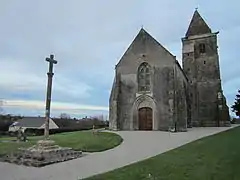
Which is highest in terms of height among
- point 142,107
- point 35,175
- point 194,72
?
point 194,72

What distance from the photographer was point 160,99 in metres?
24.7

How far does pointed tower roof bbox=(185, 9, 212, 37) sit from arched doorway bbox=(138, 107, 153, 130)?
60.4ft

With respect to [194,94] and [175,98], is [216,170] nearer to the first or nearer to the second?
[175,98]

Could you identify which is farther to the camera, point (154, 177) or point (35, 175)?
point (35, 175)

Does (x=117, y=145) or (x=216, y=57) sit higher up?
(x=216, y=57)

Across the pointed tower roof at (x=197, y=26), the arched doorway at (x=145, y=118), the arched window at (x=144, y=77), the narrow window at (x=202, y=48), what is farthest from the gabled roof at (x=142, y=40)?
the pointed tower roof at (x=197, y=26)

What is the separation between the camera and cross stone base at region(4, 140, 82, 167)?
32.8 ft

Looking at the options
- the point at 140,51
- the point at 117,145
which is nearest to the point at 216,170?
the point at 117,145

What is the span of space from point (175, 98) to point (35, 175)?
17723 millimetres

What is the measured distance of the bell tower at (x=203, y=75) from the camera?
3372 cm

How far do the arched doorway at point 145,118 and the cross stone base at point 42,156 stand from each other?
14.4m

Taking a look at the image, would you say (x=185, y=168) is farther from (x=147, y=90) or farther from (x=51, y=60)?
(x=147, y=90)

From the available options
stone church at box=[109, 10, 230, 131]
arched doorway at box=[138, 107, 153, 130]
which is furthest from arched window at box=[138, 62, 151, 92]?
arched doorway at box=[138, 107, 153, 130]

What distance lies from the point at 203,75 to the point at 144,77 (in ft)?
44.2
